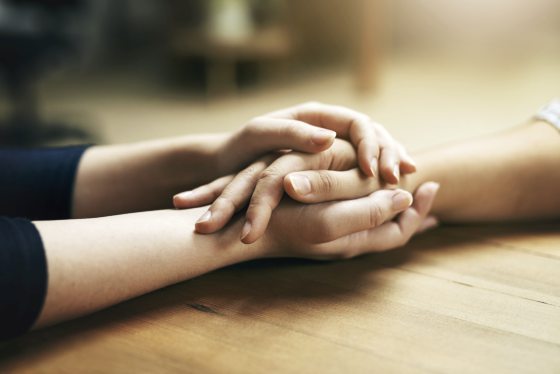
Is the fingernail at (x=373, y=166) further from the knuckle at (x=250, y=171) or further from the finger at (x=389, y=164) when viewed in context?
the knuckle at (x=250, y=171)

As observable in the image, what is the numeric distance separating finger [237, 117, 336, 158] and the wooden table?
6.3 inches

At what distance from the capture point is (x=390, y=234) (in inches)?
29.3

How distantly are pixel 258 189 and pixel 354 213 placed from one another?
0.12m

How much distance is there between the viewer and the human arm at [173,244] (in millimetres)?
561

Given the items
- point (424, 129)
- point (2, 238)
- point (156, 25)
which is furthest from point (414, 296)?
point (156, 25)

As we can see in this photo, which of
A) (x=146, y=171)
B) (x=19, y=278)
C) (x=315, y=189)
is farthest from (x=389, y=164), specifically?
(x=19, y=278)

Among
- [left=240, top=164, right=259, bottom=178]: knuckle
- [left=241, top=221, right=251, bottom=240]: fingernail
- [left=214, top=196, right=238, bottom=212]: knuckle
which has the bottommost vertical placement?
[left=241, top=221, right=251, bottom=240]: fingernail

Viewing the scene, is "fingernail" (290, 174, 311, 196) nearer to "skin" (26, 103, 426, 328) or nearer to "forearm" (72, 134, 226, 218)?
"skin" (26, 103, 426, 328)

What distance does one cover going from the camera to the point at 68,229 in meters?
0.59

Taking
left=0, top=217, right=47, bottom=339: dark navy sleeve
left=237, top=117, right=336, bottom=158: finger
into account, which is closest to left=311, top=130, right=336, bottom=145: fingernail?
left=237, top=117, right=336, bottom=158: finger

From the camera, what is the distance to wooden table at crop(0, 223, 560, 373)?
0.52m

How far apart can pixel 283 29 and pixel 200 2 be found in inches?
24.2

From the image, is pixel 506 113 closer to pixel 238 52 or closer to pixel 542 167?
pixel 238 52

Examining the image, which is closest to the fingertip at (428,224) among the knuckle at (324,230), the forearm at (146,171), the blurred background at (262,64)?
the knuckle at (324,230)
